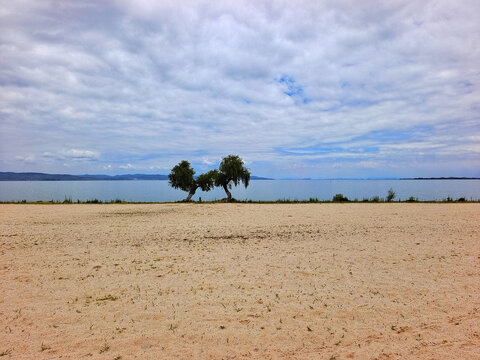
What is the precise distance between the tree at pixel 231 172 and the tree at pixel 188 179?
59 centimetres

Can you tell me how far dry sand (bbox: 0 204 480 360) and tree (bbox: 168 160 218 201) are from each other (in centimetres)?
1528

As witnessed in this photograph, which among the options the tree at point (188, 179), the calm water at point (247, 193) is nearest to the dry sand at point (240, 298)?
the tree at point (188, 179)

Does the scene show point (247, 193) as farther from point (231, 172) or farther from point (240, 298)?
point (240, 298)

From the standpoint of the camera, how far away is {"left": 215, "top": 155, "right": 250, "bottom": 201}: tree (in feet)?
82.8

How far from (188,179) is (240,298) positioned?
20.3 metres

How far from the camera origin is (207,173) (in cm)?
2530

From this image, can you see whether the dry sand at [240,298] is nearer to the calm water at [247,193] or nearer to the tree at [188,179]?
the tree at [188,179]

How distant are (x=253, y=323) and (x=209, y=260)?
3.06 m

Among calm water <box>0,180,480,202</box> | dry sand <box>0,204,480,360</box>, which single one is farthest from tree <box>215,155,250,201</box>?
dry sand <box>0,204,480,360</box>

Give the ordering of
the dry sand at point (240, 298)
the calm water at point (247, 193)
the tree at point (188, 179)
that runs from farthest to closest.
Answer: the calm water at point (247, 193)
the tree at point (188, 179)
the dry sand at point (240, 298)

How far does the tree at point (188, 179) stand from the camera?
80.6 ft

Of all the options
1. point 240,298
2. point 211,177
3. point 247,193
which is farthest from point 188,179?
point 247,193

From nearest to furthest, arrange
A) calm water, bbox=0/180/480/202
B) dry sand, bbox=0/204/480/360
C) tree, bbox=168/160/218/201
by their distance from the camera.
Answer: dry sand, bbox=0/204/480/360
tree, bbox=168/160/218/201
calm water, bbox=0/180/480/202

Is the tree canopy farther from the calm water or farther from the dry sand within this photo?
the dry sand
